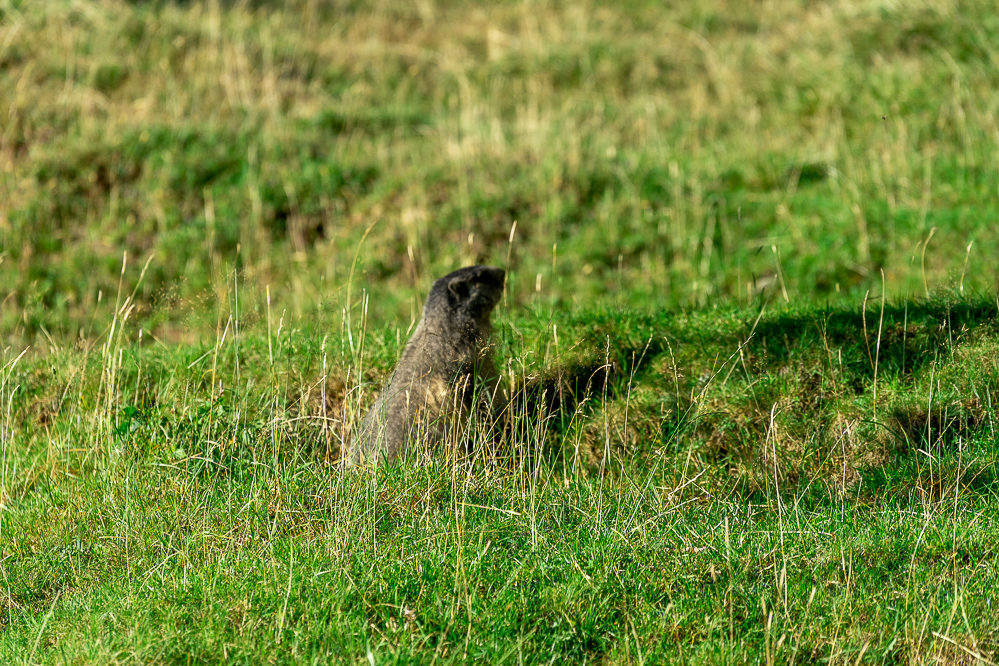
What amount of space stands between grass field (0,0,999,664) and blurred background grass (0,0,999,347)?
5 centimetres

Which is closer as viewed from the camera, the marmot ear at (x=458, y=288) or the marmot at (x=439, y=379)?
the marmot at (x=439, y=379)

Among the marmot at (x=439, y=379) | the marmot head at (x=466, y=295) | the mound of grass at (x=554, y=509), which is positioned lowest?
the mound of grass at (x=554, y=509)

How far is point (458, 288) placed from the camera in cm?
566

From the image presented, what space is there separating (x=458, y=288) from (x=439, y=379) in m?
0.69

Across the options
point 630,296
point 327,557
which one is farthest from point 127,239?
point 327,557

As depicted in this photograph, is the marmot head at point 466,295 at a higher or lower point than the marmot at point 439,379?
higher

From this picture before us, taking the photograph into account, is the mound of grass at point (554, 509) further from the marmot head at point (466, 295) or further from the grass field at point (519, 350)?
the marmot head at point (466, 295)

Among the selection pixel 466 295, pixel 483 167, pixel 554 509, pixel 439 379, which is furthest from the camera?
pixel 483 167

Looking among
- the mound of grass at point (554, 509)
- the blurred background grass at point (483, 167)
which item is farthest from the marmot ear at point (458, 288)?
the blurred background grass at point (483, 167)

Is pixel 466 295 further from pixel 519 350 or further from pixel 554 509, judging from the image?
pixel 554 509

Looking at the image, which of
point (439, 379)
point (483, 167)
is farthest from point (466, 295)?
point (483, 167)

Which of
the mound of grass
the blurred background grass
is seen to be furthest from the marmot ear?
the blurred background grass

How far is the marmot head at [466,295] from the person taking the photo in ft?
18.2

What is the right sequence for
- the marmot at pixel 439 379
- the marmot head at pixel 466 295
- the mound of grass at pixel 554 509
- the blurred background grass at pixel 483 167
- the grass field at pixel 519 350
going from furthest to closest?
the blurred background grass at pixel 483 167
the marmot head at pixel 466 295
the marmot at pixel 439 379
the grass field at pixel 519 350
the mound of grass at pixel 554 509
